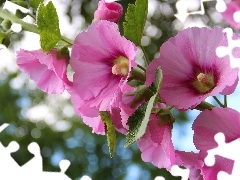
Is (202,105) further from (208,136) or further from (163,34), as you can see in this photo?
(163,34)

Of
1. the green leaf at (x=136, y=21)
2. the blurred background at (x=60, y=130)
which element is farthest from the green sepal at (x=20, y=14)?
the blurred background at (x=60, y=130)

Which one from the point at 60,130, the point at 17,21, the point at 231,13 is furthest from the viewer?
the point at 60,130

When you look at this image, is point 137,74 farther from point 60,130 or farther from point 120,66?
point 60,130

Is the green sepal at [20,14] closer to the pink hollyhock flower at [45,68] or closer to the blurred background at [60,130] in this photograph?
the pink hollyhock flower at [45,68]

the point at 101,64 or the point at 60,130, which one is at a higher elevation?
the point at 101,64

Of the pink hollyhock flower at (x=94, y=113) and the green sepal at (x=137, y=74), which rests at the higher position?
the green sepal at (x=137, y=74)

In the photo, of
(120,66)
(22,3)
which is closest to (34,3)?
(22,3)
